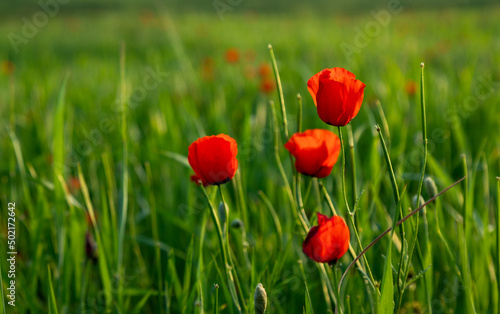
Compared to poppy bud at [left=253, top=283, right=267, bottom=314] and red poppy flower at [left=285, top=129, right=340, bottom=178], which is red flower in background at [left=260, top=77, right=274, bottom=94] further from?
poppy bud at [left=253, top=283, right=267, bottom=314]

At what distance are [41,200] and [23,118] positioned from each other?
1119mm

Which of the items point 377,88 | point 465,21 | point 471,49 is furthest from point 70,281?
point 465,21

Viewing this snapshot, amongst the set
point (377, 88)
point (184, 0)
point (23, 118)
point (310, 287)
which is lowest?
point (310, 287)

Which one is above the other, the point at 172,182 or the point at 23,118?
the point at 23,118

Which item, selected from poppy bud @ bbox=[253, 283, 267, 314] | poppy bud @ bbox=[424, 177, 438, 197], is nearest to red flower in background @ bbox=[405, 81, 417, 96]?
poppy bud @ bbox=[424, 177, 438, 197]

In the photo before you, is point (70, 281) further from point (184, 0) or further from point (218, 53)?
point (184, 0)

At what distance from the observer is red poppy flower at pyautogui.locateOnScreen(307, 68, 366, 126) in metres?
0.54

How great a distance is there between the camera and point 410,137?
155 centimetres

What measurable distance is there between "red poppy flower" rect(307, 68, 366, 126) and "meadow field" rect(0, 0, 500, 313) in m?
0.06

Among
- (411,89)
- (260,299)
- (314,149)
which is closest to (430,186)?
(314,149)

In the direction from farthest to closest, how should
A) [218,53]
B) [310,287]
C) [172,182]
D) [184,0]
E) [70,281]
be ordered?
[184,0], [218,53], [172,182], [70,281], [310,287]

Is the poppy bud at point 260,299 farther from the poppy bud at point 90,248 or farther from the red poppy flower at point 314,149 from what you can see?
the poppy bud at point 90,248

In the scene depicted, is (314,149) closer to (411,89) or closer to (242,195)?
(242,195)

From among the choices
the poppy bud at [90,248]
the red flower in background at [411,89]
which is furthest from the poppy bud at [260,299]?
the red flower in background at [411,89]
